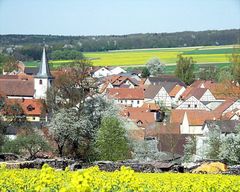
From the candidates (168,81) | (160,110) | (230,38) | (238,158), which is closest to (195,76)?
(168,81)

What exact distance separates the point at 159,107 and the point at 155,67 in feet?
171

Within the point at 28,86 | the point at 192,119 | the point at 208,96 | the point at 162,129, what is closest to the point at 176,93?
the point at 208,96

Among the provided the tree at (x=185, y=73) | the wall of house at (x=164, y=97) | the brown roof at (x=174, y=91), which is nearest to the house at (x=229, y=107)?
the wall of house at (x=164, y=97)

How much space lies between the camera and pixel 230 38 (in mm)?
181250

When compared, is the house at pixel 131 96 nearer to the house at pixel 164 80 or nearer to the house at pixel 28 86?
the house at pixel 164 80

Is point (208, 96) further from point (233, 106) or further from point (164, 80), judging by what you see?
point (233, 106)

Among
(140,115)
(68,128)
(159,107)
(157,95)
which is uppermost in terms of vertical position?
(68,128)

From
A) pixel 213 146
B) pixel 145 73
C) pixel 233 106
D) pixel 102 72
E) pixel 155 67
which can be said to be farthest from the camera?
pixel 102 72

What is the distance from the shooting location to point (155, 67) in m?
131

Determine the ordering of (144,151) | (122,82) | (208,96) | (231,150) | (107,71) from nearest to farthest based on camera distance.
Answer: (231,150)
(144,151)
(208,96)
(122,82)
(107,71)

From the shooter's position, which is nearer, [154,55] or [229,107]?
[229,107]

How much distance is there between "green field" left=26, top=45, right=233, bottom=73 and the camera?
5504 inches

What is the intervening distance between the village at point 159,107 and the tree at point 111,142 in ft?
13.8

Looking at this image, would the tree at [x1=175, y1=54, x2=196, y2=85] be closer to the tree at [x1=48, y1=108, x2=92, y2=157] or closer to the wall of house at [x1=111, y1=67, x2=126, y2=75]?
the wall of house at [x1=111, y1=67, x2=126, y2=75]
